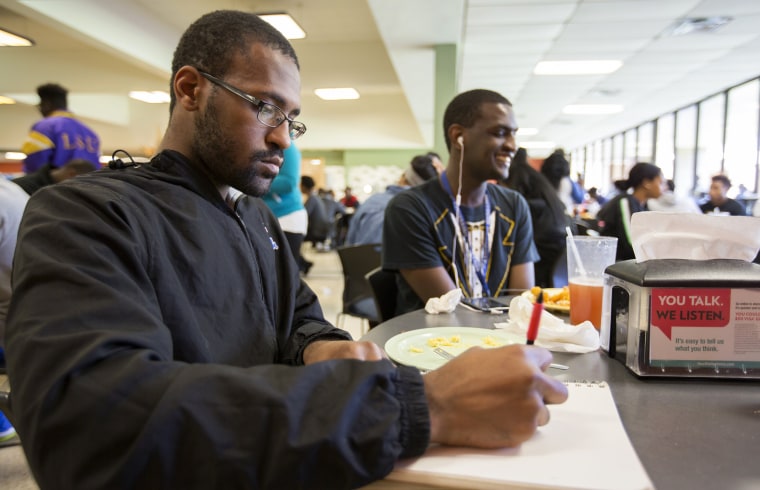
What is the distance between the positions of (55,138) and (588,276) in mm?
4076

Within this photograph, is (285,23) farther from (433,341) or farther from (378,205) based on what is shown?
(433,341)

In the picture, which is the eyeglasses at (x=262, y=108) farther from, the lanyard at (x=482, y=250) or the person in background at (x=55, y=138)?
the person in background at (x=55, y=138)

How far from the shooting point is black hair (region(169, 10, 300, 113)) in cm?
97

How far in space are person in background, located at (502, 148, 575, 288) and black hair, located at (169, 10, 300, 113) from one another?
208 cm

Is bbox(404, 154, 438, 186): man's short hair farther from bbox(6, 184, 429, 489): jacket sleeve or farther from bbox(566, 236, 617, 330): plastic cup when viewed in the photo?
bbox(6, 184, 429, 489): jacket sleeve

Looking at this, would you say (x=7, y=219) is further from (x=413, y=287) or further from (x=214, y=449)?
(x=214, y=449)

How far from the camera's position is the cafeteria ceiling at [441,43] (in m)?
4.51

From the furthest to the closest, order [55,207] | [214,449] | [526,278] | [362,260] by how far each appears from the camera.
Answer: [362,260] → [526,278] → [55,207] → [214,449]

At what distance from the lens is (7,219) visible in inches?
71.2

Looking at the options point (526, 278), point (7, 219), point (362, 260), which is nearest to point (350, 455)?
point (526, 278)

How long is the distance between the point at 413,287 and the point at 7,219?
1.43 meters

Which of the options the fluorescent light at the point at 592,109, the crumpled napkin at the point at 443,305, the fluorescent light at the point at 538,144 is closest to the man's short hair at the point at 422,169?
the crumpled napkin at the point at 443,305

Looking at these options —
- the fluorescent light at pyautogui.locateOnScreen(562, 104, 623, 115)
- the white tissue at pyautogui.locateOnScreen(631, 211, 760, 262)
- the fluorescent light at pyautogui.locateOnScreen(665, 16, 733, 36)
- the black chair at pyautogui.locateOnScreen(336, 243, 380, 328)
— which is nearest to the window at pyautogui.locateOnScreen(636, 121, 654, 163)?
the fluorescent light at pyautogui.locateOnScreen(562, 104, 623, 115)

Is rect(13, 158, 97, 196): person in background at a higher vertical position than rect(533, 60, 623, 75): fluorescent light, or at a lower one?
lower
